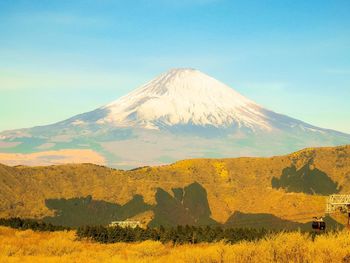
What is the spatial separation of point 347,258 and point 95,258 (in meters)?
19.4

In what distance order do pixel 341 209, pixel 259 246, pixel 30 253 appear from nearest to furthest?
pixel 259 246, pixel 30 253, pixel 341 209

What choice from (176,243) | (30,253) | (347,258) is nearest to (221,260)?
(347,258)

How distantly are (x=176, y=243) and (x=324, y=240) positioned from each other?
95.2ft

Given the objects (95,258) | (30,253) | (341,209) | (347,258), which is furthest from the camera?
(341,209)

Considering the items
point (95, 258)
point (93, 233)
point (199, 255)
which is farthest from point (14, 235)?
point (199, 255)

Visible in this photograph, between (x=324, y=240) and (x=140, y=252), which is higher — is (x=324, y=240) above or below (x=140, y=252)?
above

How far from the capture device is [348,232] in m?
33.8

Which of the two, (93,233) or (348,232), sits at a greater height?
(348,232)

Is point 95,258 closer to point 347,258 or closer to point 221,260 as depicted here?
point 221,260

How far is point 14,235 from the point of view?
200 feet

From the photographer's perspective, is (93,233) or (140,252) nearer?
(140,252)

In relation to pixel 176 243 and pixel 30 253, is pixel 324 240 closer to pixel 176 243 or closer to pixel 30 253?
pixel 30 253

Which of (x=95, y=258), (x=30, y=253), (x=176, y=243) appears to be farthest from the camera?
(x=176, y=243)

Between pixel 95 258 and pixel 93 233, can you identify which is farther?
pixel 93 233
